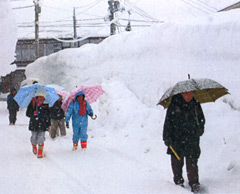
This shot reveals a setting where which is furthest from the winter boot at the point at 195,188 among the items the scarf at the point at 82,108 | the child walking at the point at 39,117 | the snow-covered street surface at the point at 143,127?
the scarf at the point at 82,108

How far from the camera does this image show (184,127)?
500cm

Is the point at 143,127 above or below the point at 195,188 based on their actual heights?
above

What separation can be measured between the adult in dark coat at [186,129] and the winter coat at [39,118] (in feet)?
11.8

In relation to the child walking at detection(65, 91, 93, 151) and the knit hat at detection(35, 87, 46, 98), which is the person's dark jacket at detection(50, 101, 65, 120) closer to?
the child walking at detection(65, 91, 93, 151)

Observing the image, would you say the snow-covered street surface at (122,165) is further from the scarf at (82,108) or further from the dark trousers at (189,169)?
the scarf at (82,108)

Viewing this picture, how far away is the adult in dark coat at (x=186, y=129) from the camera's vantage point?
4.99m

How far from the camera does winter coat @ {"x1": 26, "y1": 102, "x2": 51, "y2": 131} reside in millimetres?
7570

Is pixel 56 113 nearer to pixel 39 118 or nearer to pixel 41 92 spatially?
pixel 39 118

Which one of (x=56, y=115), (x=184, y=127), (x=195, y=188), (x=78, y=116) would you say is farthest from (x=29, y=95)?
(x=195, y=188)

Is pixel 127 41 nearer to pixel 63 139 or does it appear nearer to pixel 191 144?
pixel 63 139

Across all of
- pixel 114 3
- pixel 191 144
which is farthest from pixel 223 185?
pixel 114 3

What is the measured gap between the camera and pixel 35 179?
5.42 meters

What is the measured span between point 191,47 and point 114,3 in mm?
12938

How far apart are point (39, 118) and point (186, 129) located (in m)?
3.92
